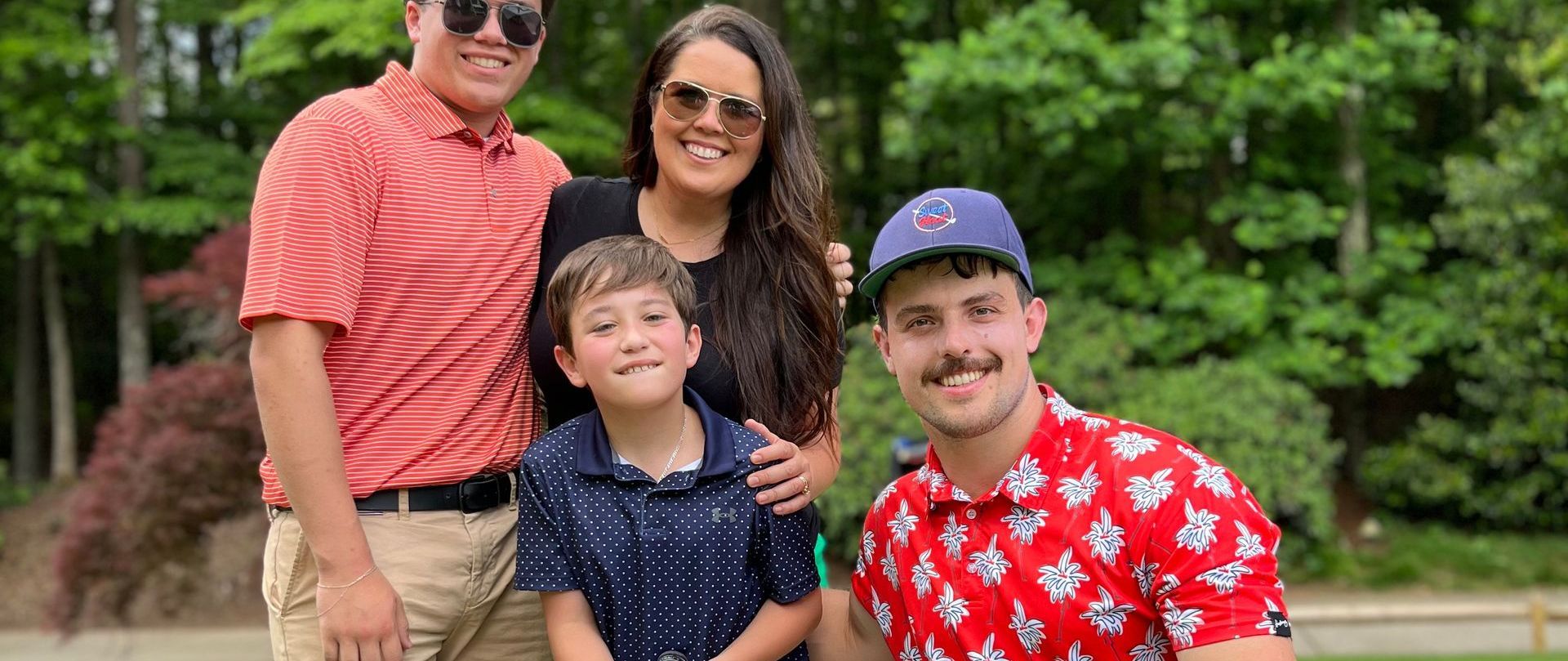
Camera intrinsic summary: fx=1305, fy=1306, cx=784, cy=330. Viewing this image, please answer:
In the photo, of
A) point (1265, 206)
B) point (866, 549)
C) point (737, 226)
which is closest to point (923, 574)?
point (866, 549)

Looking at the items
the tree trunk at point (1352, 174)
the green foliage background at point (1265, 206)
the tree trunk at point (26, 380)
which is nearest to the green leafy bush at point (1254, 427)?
the green foliage background at point (1265, 206)

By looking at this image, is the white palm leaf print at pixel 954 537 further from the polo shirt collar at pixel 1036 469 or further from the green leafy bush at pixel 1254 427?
the green leafy bush at pixel 1254 427

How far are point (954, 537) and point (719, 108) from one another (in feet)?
3.02

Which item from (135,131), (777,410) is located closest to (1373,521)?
(777,410)

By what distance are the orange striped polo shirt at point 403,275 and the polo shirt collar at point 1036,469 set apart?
856 millimetres

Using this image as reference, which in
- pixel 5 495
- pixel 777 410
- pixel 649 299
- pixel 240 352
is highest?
pixel 649 299

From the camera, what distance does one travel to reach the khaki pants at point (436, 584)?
7.50ft

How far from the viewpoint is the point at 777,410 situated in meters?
2.55

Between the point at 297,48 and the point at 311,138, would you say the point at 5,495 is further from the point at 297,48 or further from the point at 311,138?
the point at 311,138

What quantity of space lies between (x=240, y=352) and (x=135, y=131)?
6695 mm

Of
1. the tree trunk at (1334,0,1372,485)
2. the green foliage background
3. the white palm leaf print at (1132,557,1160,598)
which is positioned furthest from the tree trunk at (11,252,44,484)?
the white palm leaf print at (1132,557,1160,598)

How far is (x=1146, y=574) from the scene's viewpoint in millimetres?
2033

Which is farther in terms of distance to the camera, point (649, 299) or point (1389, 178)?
point (1389, 178)

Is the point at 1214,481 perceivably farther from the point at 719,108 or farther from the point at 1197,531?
the point at 719,108
